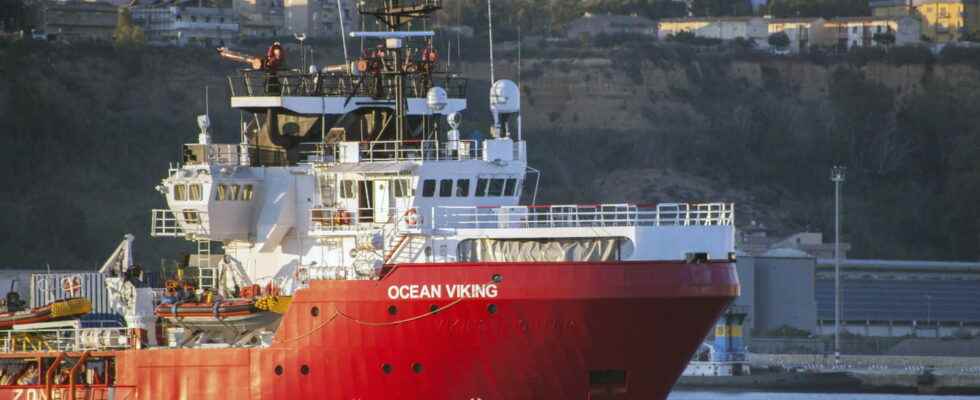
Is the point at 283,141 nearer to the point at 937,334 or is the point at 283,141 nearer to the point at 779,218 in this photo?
the point at 937,334

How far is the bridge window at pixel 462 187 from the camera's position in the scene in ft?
154

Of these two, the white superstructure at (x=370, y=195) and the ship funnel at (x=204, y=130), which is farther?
the ship funnel at (x=204, y=130)

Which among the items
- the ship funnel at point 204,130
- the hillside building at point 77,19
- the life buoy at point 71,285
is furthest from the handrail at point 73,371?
the hillside building at point 77,19

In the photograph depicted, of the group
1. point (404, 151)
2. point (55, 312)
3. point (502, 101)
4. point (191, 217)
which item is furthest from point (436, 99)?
point (55, 312)

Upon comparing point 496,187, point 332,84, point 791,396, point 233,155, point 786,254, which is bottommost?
point 791,396

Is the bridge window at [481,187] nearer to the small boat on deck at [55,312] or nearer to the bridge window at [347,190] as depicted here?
the bridge window at [347,190]

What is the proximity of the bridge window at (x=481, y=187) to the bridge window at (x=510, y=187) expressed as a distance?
53 cm

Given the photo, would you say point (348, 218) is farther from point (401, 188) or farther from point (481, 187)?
point (481, 187)

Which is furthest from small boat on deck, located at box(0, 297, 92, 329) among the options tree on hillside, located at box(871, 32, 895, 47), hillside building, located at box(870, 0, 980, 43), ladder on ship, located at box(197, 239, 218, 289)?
hillside building, located at box(870, 0, 980, 43)

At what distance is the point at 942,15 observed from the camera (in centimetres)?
18738

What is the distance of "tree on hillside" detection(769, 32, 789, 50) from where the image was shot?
170875 millimetres

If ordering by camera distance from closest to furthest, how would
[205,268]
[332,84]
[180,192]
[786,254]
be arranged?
1. [180,192]
2. [205,268]
3. [332,84]
4. [786,254]

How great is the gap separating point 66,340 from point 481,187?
9138mm

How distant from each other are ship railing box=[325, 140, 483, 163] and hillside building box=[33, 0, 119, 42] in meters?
88.8
